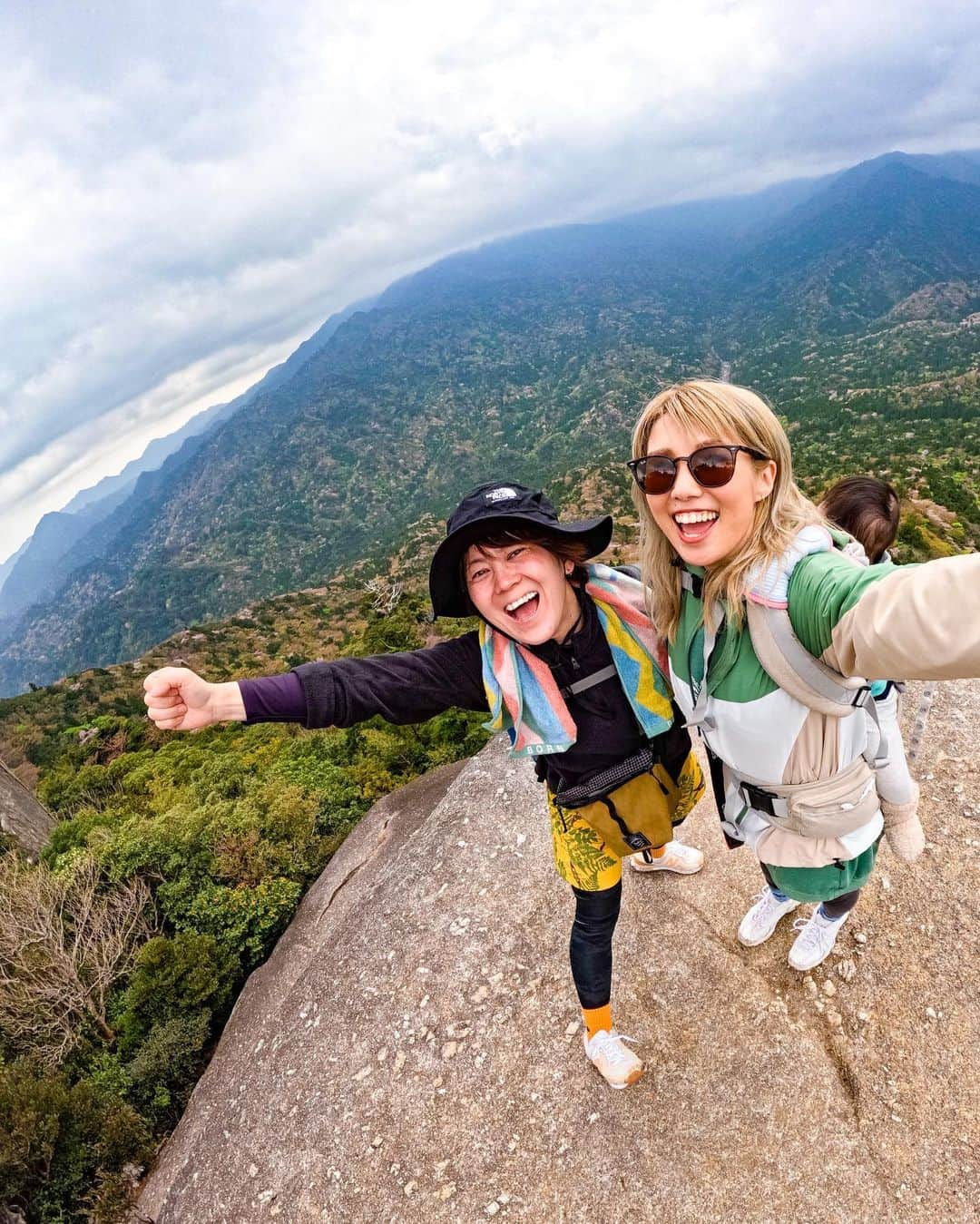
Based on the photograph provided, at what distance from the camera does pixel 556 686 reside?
102 inches

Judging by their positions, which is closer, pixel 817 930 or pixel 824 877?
pixel 824 877

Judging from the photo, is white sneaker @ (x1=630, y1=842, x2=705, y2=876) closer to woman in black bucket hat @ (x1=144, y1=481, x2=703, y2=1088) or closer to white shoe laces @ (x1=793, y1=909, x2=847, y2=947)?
white shoe laces @ (x1=793, y1=909, x2=847, y2=947)

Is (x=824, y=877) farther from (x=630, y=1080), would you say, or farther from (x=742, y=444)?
(x=630, y=1080)

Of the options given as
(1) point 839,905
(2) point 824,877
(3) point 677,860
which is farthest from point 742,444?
(3) point 677,860

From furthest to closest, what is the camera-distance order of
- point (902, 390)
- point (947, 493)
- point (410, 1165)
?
point (902, 390)
point (947, 493)
point (410, 1165)

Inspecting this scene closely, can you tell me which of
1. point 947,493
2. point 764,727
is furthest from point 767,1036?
point 947,493

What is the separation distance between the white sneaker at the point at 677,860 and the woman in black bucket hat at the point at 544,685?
192 centimetres

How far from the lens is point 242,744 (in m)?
19.4

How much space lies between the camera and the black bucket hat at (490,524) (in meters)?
2.20

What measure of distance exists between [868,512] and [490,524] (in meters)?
2.42

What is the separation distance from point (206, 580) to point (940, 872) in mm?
186394

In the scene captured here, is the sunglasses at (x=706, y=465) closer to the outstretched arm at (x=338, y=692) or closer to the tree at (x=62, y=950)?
the outstretched arm at (x=338, y=692)

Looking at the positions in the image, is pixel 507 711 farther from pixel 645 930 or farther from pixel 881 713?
pixel 645 930

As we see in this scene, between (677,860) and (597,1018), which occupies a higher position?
(597,1018)
